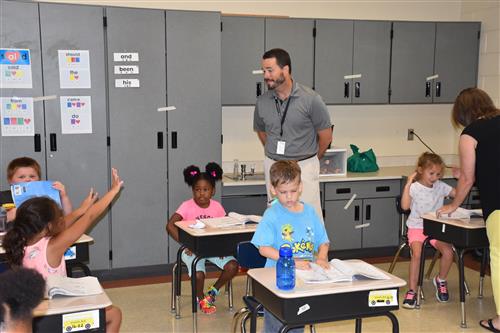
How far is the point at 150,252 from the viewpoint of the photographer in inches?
215

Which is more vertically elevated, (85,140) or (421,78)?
(421,78)

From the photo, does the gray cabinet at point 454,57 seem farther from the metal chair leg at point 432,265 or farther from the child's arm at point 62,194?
the child's arm at point 62,194

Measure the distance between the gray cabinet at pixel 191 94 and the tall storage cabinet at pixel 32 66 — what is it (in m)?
1.10

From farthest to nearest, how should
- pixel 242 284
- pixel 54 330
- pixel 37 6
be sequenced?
1. pixel 242 284
2. pixel 37 6
3. pixel 54 330

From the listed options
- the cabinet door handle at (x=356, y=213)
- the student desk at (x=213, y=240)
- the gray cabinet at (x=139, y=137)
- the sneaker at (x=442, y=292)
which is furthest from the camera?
the cabinet door handle at (x=356, y=213)

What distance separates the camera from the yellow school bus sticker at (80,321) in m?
2.44

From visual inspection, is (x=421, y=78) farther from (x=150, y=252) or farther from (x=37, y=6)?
(x=37, y=6)

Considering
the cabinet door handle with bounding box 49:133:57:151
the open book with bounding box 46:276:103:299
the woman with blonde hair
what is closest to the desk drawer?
the woman with blonde hair

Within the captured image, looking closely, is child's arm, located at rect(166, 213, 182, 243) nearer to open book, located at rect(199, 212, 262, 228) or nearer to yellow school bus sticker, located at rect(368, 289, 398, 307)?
open book, located at rect(199, 212, 262, 228)

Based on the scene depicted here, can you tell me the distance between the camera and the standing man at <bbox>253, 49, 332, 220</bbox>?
4266 mm

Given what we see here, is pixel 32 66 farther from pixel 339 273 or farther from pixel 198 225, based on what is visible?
pixel 339 273

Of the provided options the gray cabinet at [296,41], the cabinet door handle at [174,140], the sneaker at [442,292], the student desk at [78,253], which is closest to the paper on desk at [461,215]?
the sneaker at [442,292]

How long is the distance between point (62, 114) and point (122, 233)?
1.17m

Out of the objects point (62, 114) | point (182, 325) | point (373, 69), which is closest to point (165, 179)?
point (62, 114)
